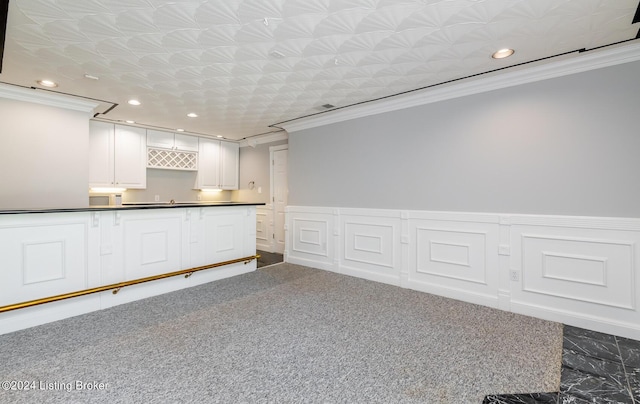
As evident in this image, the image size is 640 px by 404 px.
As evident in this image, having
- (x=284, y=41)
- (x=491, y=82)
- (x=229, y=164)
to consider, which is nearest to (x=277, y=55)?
(x=284, y=41)

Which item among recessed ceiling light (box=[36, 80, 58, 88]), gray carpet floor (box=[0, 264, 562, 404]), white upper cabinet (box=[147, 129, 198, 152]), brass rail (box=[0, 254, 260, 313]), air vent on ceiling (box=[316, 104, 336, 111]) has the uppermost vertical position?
air vent on ceiling (box=[316, 104, 336, 111])

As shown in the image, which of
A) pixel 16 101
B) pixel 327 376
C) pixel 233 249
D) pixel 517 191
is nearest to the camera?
pixel 327 376

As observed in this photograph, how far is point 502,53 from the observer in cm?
270

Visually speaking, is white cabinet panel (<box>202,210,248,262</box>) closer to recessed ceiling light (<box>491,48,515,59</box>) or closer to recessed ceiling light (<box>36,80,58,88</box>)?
recessed ceiling light (<box>36,80,58,88</box>)

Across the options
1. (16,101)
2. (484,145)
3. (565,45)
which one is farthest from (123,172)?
(565,45)

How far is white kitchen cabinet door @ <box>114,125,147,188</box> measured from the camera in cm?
522

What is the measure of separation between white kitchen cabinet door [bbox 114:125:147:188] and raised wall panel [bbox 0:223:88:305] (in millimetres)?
2536

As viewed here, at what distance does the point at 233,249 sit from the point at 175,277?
2.99 ft

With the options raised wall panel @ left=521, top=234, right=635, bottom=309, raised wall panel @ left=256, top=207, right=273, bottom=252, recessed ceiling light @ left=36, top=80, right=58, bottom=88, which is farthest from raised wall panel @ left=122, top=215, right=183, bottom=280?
raised wall panel @ left=521, top=234, right=635, bottom=309

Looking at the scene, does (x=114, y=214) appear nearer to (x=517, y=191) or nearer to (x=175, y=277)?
(x=175, y=277)

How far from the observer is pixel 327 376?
1.99 meters

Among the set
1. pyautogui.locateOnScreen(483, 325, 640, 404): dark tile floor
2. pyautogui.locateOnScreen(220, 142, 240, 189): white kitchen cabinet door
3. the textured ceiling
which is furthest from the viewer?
pyautogui.locateOnScreen(220, 142, 240, 189): white kitchen cabinet door

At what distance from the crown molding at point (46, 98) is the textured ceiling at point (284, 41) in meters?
0.29

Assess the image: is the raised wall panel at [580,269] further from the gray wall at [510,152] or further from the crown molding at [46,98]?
→ the crown molding at [46,98]
